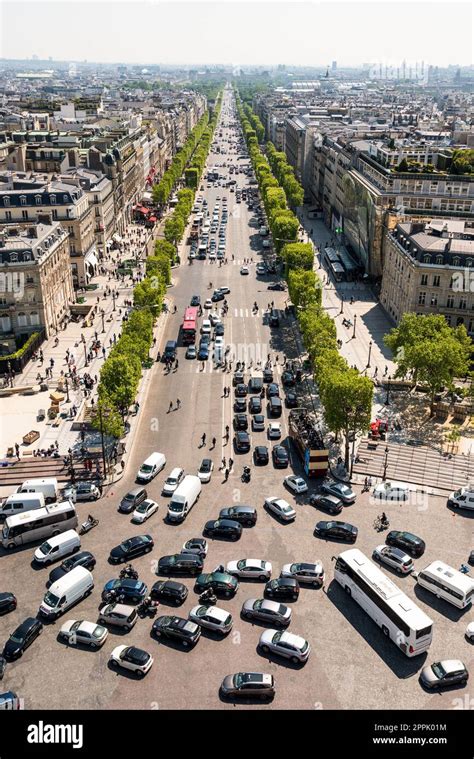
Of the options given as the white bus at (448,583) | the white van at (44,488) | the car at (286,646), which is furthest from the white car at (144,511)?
the white bus at (448,583)

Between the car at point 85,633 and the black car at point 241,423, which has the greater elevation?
the black car at point 241,423

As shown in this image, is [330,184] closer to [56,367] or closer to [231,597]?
[56,367]

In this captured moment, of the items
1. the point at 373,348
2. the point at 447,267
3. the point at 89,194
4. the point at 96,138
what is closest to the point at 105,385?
the point at 373,348

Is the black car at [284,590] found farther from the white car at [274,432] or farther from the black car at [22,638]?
the white car at [274,432]

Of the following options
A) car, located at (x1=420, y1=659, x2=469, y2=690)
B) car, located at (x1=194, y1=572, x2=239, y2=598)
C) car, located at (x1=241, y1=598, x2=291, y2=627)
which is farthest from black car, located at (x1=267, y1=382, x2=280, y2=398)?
car, located at (x1=420, y1=659, x2=469, y2=690)

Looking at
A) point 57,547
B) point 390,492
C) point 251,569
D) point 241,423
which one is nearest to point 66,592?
point 57,547

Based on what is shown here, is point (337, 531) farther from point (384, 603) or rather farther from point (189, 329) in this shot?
point (189, 329)
